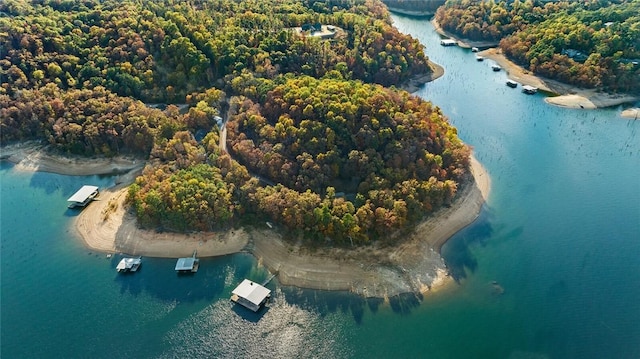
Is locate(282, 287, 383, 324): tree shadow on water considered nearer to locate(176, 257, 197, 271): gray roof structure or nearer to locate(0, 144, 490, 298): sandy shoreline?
locate(0, 144, 490, 298): sandy shoreline

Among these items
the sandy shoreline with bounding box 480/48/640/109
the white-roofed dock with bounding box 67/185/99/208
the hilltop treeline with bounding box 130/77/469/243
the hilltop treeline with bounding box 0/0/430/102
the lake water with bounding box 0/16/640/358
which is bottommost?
the lake water with bounding box 0/16/640/358

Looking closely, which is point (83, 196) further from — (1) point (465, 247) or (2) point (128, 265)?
(1) point (465, 247)

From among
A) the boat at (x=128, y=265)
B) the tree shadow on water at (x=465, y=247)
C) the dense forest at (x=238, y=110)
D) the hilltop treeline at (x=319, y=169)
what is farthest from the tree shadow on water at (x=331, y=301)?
the boat at (x=128, y=265)

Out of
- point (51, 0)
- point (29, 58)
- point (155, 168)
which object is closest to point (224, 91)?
point (155, 168)

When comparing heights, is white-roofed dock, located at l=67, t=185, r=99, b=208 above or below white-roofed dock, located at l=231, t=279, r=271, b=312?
above

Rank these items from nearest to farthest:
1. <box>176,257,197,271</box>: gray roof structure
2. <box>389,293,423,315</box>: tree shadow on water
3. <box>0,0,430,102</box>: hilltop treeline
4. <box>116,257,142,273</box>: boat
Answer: <box>389,293,423,315</box>: tree shadow on water, <box>176,257,197,271</box>: gray roof structure, <box>116,257,142,273</box>: boat, <box>0,0,430,102</box>: hilltop treeline

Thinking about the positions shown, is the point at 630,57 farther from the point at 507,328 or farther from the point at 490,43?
the point at 507,328

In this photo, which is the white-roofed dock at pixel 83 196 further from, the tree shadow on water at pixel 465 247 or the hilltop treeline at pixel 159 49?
the tree shadow on water at pixel 465 247

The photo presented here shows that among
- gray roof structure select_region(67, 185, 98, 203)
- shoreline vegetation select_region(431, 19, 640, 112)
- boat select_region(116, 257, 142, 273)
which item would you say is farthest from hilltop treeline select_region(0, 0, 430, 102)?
boat select_region(116, 257, 142, 273)
